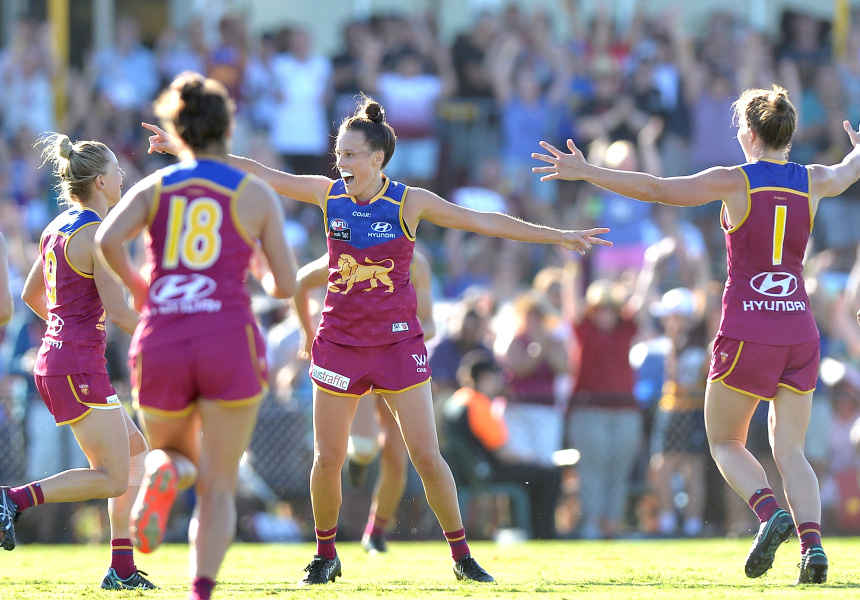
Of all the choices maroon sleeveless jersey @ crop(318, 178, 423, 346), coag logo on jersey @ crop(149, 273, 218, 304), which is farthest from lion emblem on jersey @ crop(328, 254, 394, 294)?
coag logo on jersey @ crop(149, 273, 218, 304)

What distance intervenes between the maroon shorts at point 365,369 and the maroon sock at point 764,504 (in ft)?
5.93

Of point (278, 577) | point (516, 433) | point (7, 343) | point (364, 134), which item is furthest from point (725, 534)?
point (7, 343)

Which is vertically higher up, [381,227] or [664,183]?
[664,183]

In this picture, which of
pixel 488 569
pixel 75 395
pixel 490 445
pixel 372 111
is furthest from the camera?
pixel 490 445

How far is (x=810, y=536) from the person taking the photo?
584 centimetres

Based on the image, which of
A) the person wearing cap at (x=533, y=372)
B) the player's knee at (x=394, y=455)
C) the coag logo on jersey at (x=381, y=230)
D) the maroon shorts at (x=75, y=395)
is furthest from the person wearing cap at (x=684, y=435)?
the maroon shorts at (x=75, y=395)

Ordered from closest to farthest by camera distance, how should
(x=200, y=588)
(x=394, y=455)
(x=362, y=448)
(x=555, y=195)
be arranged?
(x=200, y=588) → (x=394, y=455) → (x=362, y=448) → (x=555, y=195)

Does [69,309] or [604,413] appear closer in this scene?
[69,309]

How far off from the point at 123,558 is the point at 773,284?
3673 mm

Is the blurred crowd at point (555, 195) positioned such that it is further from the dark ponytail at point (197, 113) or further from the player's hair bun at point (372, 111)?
the dark ponytail at point (197, 113)

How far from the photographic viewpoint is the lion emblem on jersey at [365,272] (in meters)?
6.10

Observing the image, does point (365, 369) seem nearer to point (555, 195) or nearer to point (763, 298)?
point (763, 298)

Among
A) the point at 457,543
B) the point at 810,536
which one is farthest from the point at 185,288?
the point at 810,536

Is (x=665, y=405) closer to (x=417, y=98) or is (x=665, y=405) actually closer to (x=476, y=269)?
(x=476, y=269)
